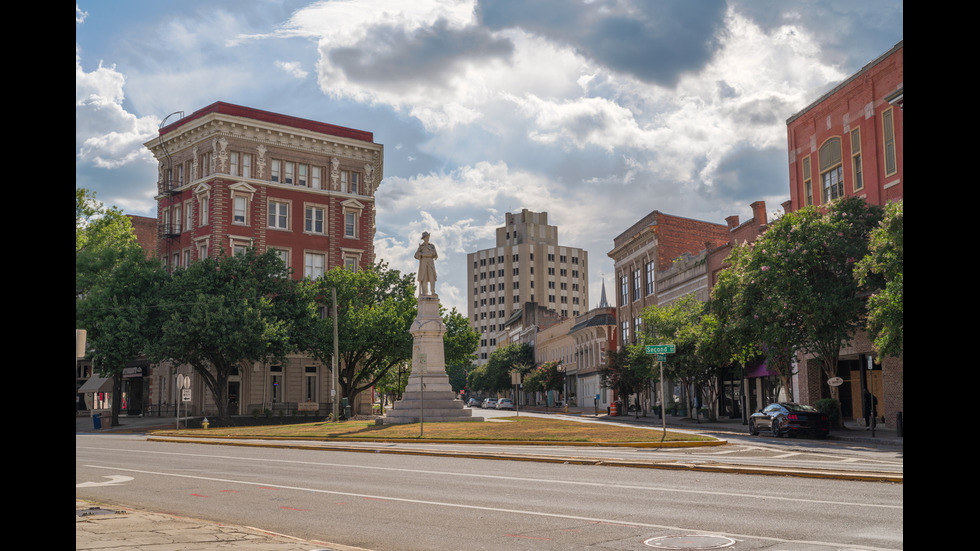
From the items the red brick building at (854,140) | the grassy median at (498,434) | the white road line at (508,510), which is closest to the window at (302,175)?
the grassy median at (498,434)

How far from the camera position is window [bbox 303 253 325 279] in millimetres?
67750

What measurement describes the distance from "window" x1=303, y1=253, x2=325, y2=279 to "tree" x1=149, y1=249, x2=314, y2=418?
969 cm

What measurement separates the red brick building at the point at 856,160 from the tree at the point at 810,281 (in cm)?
300

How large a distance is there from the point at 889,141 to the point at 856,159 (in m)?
2.60

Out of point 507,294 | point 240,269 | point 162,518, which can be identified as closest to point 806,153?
point 240,269

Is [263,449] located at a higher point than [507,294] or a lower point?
lower

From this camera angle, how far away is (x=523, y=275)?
174 m

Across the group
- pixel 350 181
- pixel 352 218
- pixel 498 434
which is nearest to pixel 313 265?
pixel 352 218

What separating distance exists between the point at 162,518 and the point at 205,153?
58444mm

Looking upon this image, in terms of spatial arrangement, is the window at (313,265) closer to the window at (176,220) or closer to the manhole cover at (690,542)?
the window at (176,220)

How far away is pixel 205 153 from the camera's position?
65.1m

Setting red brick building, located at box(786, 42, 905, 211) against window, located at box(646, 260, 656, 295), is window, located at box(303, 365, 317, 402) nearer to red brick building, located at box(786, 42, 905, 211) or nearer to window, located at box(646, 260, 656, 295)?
window, located at box(646, 260, 656, 295)
